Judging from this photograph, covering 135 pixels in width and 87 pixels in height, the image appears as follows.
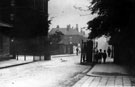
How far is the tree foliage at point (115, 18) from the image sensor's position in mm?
19078

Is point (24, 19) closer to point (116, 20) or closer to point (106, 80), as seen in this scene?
point (116, 20)

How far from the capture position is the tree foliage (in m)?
19.1

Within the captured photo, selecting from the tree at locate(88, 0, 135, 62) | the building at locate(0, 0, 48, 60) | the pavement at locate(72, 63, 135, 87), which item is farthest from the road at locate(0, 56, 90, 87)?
the building at locate(0, 0, 48, 60)

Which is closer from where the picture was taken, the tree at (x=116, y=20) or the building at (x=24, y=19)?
the tree at (x=116, y=20)

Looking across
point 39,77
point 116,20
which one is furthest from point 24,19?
point 39,77

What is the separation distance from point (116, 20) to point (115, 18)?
0.81 feet

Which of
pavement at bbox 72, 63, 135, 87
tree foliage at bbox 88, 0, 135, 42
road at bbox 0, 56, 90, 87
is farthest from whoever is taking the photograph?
tree foliage at bbox 88, 0, 135, 42

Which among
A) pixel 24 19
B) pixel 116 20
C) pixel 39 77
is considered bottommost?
pixel 39 77

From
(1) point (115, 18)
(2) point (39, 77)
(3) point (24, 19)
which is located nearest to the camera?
(2) point (39, 77)

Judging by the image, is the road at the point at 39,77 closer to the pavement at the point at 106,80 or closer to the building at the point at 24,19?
the pavement at the point at 106,80

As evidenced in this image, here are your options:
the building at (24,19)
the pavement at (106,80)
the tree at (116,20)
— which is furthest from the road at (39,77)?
the building at (24,19)

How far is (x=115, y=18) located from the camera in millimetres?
20719

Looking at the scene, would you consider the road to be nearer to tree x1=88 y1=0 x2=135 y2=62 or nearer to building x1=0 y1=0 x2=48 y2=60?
tree x1=88 y1=0 x2=135 y2=62

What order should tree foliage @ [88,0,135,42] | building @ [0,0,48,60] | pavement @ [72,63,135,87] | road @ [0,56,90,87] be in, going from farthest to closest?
building @ [0,0,48,60] → tree foliage @ [88,0,135,42] → road @ [0,56,90,87] → pavement @ [72,63,135,87]
